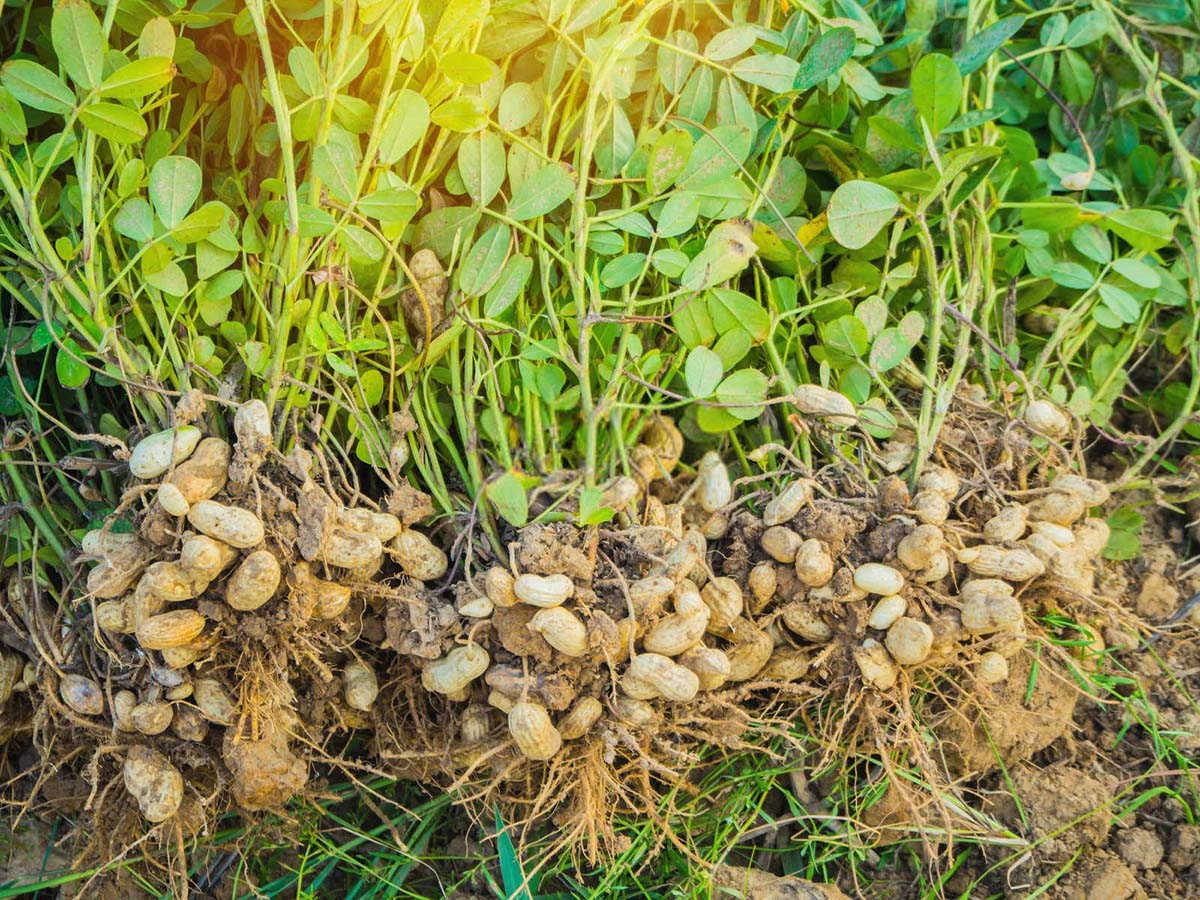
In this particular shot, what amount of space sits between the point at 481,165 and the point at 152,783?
0.68 metres

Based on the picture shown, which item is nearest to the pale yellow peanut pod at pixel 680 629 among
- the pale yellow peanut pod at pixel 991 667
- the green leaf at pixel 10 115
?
the pale yellow peanut pod at pixel 991 667

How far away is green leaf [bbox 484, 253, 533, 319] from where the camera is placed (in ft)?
3.23

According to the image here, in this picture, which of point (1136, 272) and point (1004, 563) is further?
point (1136, 272)

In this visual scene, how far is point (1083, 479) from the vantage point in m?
1.10

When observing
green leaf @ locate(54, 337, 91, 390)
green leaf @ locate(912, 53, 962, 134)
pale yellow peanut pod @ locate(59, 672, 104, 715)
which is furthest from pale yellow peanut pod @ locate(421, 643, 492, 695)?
green leaf @ locate(912, 53, 962, 134)

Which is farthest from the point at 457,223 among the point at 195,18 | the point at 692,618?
the point at 692,618

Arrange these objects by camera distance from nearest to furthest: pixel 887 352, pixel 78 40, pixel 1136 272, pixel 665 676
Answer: pixel 78 40 → pixel 665 676 → pixel 887 352 → pixel 1136 272

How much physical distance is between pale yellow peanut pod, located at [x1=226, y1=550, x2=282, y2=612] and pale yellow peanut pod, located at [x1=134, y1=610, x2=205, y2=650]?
Result: 1.6 inches

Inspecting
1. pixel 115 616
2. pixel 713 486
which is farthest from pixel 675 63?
pixel 115 616

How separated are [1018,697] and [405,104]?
904 millimetres

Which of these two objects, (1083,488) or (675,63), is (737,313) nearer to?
(675,63)

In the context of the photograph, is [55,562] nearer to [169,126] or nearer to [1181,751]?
[169,126]

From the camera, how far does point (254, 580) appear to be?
92 cm

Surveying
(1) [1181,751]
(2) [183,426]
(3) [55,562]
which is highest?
(2) [183,426]
